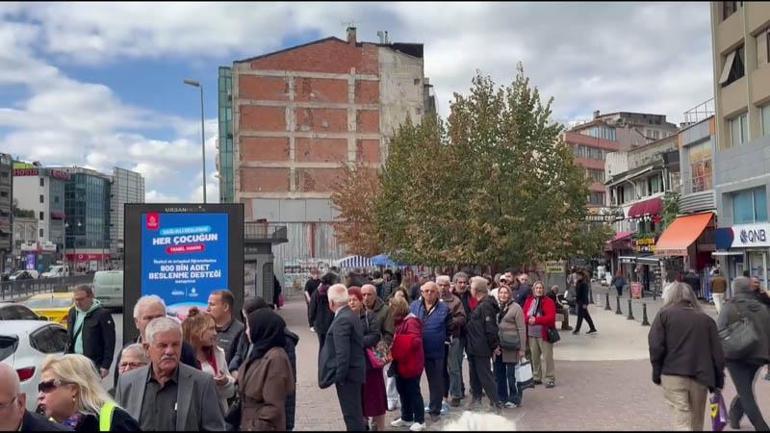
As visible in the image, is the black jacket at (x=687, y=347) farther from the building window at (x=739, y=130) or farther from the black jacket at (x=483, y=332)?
the building window at (x=739, y=130)

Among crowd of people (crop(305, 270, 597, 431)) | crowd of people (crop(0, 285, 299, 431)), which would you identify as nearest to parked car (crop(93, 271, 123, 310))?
crowd of people (crop(305, 270, 597, 431))

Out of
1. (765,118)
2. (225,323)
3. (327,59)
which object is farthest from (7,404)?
(327,59)

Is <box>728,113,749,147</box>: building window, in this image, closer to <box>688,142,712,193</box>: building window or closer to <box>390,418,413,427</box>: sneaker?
<box>688,142,712,193</box>: building window

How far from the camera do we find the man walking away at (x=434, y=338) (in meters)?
8.62

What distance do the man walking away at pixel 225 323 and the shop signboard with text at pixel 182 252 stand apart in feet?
12.3

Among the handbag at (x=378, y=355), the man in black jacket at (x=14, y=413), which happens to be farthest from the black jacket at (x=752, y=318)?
the man in black jacket at (x=14, y=413)

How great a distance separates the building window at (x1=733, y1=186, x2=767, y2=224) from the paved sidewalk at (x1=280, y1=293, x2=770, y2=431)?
10.9 metres

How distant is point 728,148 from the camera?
2633cm

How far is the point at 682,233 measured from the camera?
105 feet

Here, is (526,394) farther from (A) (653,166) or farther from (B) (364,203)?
(A) (653,166)

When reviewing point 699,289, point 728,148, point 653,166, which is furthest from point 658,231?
point 728,148

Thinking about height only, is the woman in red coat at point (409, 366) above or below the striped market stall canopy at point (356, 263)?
below

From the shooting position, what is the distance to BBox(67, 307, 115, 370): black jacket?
27.0 feet

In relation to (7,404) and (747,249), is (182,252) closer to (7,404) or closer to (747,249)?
(7,404)
